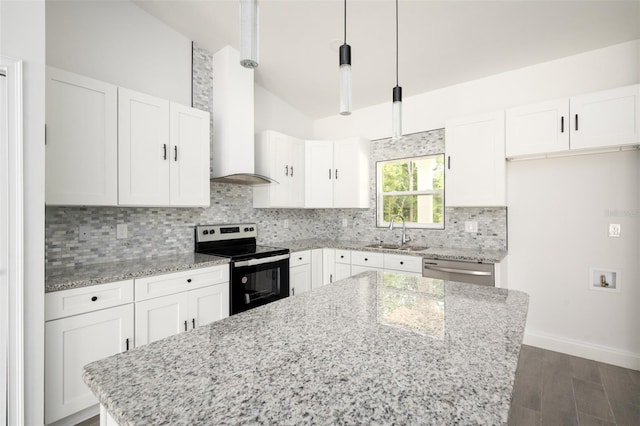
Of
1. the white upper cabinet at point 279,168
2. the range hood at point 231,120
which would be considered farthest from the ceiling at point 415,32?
the white upper cabinet at point 279,168

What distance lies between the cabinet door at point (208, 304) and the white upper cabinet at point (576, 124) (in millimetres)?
2811

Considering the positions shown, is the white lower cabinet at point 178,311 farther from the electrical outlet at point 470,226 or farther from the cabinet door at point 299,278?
the electrical outlet at point 470,226

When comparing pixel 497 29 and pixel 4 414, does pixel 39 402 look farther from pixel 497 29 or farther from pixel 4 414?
pixel 497 29

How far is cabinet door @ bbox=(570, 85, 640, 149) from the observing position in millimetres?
2305

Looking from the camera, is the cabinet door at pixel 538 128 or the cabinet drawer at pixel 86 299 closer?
the cabinet drawer at pixel 86 299

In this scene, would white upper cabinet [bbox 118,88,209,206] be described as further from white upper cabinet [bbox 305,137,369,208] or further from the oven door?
white upper cabinet [bbox 305,137,369,208]

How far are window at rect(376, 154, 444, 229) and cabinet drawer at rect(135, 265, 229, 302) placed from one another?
2.25m

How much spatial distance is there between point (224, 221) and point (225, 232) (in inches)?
5.0

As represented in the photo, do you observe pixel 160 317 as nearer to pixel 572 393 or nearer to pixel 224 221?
pixel 224 221

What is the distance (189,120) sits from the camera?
2.69 m

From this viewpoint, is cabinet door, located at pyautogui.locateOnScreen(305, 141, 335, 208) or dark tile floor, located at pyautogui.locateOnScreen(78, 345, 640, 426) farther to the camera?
cabinet door, located at pyautogui.locateOnScreen(305, 141, 335, 208)

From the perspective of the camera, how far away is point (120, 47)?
101 inches

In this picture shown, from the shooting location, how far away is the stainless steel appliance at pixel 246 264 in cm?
269

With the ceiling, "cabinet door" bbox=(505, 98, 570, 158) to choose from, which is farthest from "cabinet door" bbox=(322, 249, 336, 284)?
"cabinet door" bbox=(505, 98, 570, 158)
